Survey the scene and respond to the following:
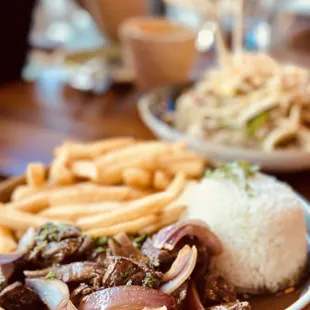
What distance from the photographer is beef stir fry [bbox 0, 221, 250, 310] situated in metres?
0.98

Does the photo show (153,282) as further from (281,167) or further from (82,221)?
(281,167)

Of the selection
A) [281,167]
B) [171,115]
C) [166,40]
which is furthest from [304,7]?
[281,167]

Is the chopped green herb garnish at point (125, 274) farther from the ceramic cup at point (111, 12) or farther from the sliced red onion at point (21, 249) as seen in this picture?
the ceramic cup at point (111, 12)

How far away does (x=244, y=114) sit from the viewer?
2.04 metres

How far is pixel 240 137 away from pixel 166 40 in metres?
0.84

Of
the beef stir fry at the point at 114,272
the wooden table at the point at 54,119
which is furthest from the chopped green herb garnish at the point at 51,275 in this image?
the wooden table at the point at 54,119

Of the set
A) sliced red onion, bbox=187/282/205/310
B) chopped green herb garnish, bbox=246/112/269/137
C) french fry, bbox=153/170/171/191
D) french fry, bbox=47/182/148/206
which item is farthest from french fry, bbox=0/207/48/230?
chopped green herb garnish, bbox=246/112/269/137

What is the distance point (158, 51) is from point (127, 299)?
1.84 metres

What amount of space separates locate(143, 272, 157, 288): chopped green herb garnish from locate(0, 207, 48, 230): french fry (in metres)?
0.43

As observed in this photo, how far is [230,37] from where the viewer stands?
404 centimetres

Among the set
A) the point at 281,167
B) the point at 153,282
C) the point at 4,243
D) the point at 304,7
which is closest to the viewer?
the point at 153,282

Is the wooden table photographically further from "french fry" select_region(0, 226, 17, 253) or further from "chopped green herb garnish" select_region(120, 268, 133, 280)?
"chopped green herb garnish" select_region(120, 268, 133, 280)

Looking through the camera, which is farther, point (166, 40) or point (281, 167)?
point (166, 40)

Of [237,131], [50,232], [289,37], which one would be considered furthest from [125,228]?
[289,37]
